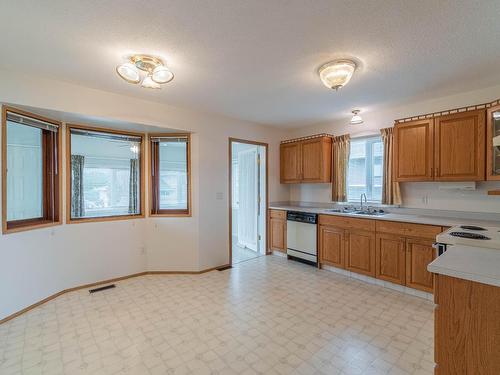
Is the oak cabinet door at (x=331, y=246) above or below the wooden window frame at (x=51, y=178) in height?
below

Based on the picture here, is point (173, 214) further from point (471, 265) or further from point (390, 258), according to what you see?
point (471, 265)

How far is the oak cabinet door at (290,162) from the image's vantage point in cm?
450

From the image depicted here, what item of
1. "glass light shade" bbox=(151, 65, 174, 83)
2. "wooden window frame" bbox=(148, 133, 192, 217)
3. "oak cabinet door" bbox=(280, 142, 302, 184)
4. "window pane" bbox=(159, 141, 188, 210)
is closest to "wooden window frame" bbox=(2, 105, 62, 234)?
"wooden window frame" bbox=(148, 133, 192, 217)

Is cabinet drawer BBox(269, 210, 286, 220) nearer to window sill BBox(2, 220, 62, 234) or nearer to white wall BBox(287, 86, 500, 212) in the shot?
white wall BBox(287, 86, 500, 212)

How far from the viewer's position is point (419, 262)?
282 cm

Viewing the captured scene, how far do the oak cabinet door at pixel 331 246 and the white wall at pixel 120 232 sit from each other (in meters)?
1.56

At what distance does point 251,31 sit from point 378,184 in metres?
3.04

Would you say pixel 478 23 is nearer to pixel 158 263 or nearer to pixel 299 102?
pixel 299 102

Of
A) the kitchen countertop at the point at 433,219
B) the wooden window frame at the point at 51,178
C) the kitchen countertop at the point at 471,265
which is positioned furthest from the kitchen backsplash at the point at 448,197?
the wooden window frame at the point at 51,178

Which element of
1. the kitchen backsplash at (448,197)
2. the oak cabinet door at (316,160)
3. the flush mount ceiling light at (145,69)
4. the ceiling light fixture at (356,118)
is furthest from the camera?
the oak cabinet door at (316,160)

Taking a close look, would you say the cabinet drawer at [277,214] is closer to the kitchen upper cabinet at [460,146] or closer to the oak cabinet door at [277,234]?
the oak cabinet door at [277,234]

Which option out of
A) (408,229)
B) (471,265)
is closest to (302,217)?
(408,229)

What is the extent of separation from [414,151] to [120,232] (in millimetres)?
4121

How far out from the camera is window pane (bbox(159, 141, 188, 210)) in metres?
3.73
